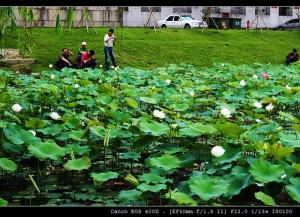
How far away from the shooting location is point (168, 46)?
1262 centimetres

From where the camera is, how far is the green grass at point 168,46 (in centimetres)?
1081

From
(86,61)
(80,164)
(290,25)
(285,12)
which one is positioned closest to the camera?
(80,164)

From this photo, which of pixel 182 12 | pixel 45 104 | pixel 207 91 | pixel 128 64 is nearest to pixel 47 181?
pixel 45 104

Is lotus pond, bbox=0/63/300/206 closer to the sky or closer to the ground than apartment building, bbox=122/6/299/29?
closer to the ground

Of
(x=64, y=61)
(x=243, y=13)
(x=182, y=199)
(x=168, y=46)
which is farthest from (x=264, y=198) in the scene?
(x=243, y=13)

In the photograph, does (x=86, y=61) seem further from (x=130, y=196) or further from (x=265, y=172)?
(x=265, y=172)

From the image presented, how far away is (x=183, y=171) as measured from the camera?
2.60 metres

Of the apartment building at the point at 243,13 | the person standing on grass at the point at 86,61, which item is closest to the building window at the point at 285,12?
the apartment building at the point at 243,13

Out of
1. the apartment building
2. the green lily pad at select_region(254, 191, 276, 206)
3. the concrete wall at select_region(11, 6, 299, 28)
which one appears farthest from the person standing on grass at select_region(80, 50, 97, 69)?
the apartment building

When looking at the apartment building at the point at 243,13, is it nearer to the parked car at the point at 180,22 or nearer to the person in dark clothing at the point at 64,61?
the parked car at the point at 180,22

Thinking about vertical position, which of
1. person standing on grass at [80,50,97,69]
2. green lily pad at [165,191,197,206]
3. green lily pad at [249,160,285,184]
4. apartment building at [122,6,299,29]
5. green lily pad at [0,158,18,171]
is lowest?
green lily pad at [165,191,197,206]

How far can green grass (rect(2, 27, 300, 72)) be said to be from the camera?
35.5 feet

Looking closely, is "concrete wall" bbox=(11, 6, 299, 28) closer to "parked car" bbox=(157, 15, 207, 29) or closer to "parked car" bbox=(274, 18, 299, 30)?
"parked car" bbox=(157, 15, 207, 29)
